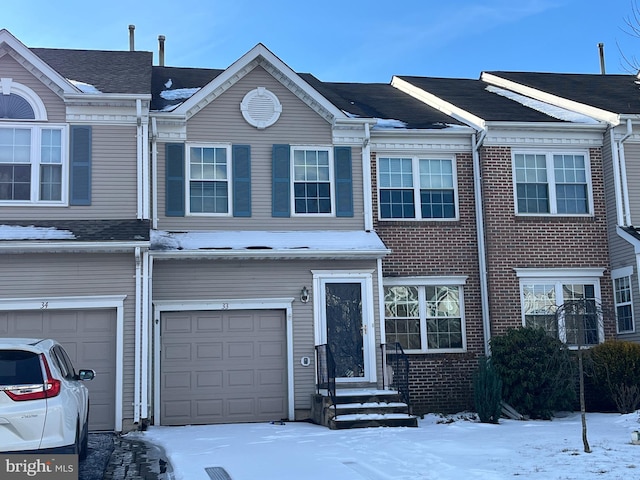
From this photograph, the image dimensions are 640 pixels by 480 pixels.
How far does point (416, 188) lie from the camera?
56.7 ft

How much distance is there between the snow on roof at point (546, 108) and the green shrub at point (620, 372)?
17.0 feet

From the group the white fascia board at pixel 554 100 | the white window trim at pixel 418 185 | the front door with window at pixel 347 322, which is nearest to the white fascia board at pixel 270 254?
the front door with window at pixel 347 322

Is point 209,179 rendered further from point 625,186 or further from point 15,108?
point 625,186

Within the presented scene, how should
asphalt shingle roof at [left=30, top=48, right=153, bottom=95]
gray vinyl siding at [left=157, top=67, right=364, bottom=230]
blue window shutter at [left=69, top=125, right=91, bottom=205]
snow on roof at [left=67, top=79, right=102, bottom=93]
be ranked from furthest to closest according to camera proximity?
gray vinyl siding at [left=157, top=67, right=364, bottom=230] < asphalt shingle roof at [left=30, top=48, right=153, bottom=95] < snow on roof at [left=67, top=79, right=102, bottom=93] < blue window shutter at [left=69, top=125, right=91, bottom=205]

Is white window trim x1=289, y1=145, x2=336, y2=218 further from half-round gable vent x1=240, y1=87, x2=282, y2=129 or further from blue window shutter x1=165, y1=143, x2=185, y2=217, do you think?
blue window shutter x1=165, y1=143, x2=185, y2=217

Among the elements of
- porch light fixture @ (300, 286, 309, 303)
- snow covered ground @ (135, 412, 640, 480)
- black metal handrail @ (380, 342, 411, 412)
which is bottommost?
snow covered ground @ (135, 412, 640, 480)

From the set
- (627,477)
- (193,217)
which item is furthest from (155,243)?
(627,477)

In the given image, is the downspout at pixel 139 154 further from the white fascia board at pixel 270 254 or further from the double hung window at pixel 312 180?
the double hung window at pixel 312 180

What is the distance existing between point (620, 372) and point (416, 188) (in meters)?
5.62

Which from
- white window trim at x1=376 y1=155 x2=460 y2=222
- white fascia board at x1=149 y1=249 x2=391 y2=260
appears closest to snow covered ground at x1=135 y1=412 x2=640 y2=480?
white fascia board at x1=149 y1=249 x2=391 y2=260

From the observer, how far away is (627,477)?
332 inches

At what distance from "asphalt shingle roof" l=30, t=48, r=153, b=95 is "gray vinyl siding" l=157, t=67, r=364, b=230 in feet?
4.55

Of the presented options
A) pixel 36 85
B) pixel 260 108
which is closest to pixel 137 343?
pixel 36 85

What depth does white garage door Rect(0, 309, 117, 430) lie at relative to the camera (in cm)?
1393
